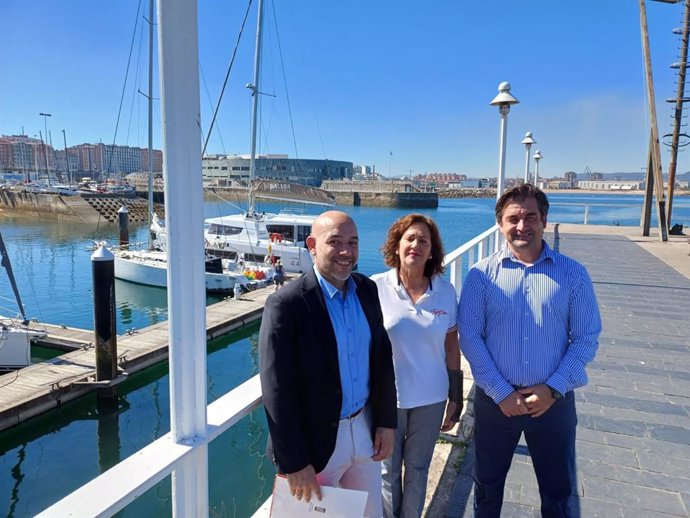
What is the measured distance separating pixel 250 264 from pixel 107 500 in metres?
18.0

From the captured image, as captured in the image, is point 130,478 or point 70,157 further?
point 70,157

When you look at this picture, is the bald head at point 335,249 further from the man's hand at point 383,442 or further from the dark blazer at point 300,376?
the man's hand at point 383,442

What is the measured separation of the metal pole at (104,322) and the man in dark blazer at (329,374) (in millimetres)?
8685

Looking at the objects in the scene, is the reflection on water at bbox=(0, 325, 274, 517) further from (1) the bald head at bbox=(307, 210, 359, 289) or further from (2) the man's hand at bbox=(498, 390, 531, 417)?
(1) the bald head at bbox=(307, 210, 359, 289)

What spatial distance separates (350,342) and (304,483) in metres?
0.49

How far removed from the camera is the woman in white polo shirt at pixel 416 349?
2092 mm

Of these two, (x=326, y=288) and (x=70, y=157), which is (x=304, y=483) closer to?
(x=326, y=288)

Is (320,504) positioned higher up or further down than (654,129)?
further down

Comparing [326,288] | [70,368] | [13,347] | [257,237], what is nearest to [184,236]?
[326,288]

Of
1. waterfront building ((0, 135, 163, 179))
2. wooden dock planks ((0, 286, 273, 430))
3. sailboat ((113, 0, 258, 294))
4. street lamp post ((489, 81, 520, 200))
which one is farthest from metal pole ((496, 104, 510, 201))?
waterfront building ((0, 135, 163, 179))

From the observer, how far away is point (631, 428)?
3.22m

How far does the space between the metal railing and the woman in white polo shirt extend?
0.71 metres

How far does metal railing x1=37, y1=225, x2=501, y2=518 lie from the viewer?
1.09m

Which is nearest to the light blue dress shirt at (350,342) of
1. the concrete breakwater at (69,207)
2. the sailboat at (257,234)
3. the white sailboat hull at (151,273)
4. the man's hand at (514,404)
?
the man's hand at (514,404)
